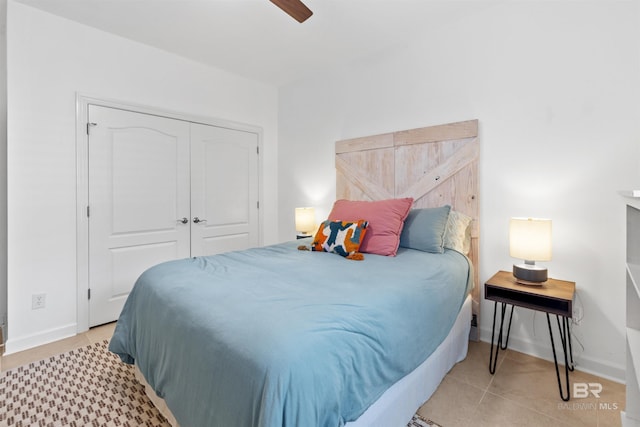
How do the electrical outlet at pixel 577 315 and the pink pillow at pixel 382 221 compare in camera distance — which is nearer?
the electrical outlet at pixel 577 315

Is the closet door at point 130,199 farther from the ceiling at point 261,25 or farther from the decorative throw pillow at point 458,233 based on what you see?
the decorative throw pillow at point 458,233

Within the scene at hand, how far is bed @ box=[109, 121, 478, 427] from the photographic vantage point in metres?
0.92

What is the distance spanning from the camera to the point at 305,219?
343 cm

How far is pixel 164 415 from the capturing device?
1502mm

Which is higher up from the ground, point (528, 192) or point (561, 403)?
point (528, 192)

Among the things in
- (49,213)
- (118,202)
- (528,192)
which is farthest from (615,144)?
(49,213)

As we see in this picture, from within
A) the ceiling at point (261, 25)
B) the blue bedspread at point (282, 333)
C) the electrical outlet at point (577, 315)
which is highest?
the ceiling at point (261, 25)

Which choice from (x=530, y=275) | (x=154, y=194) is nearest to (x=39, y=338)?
(x=154, y=194)

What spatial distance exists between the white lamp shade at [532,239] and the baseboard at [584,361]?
2.41 feet

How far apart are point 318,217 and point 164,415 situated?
2456 millimetres

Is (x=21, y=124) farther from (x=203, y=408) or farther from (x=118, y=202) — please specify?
(x=203, y=408)

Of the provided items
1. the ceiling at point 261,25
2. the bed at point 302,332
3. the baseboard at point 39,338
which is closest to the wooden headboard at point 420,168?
the bed at point 302,332

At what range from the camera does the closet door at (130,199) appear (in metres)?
2.73

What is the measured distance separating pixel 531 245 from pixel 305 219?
2.13 metres
